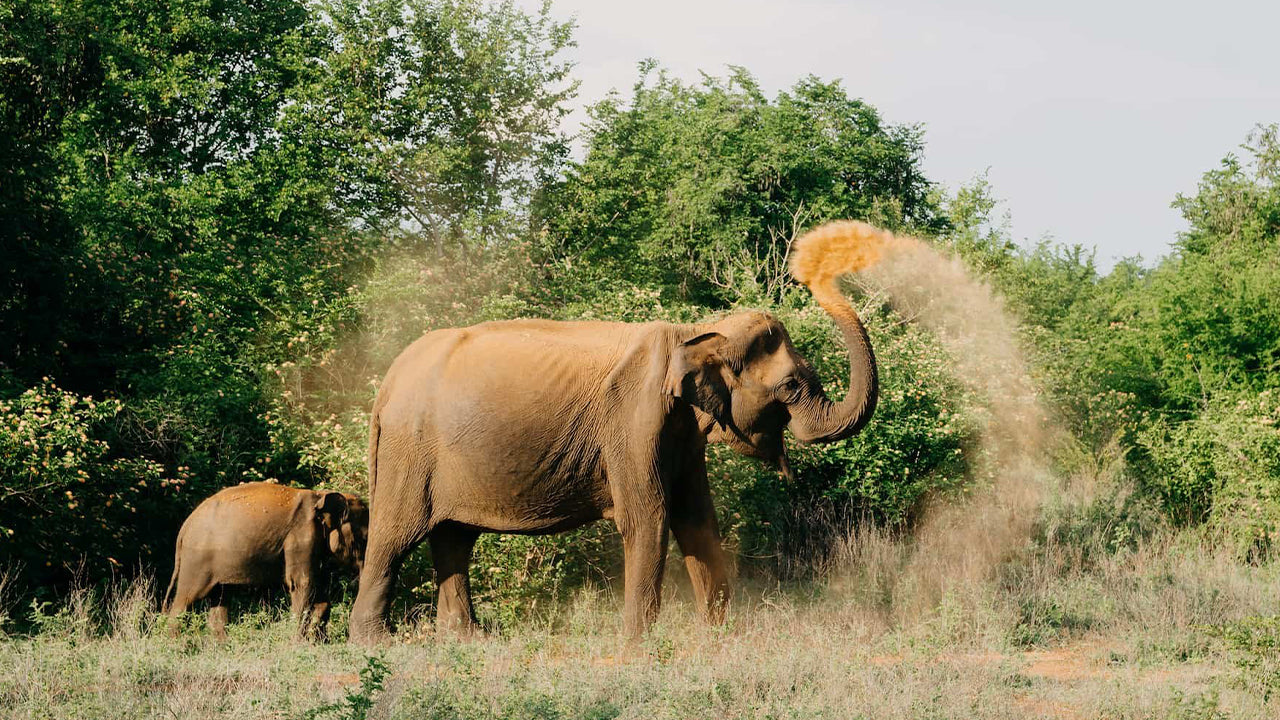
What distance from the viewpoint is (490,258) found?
18828 millimetres

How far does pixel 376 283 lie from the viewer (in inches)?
572

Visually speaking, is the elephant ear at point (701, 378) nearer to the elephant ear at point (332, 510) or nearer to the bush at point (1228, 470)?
the elephant ear at point (332, 510)

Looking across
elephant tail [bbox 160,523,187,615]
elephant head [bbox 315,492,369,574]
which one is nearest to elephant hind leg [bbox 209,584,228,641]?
elephant tail [bbox 160,523,187,615]

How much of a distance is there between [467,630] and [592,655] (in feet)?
5.56

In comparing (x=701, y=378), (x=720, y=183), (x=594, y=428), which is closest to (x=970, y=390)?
(x=701, y=378)

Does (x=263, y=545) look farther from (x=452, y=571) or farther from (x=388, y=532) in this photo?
(x=452, y=571)

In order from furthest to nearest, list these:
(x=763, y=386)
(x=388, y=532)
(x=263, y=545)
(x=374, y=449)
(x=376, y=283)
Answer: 1. (x=376, y=283)
2. (x=263, y=545)
3. (x=374, y=449)
4. (x=388, y=532)
5. (x=763, y=386)

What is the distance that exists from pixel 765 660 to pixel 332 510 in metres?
4.80

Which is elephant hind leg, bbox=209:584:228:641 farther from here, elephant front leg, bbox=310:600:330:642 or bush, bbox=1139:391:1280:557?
bush, bbox=1139:391:1280:557

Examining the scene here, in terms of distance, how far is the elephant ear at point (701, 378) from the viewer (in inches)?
368

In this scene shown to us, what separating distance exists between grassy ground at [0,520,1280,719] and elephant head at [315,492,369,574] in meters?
0.70

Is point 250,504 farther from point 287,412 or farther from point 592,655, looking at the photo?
point 592,655

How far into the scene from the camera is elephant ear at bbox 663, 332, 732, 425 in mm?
9336

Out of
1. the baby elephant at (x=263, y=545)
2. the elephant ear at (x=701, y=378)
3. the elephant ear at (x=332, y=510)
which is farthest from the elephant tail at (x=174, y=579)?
the elephant ear at (x=701, y=378)
